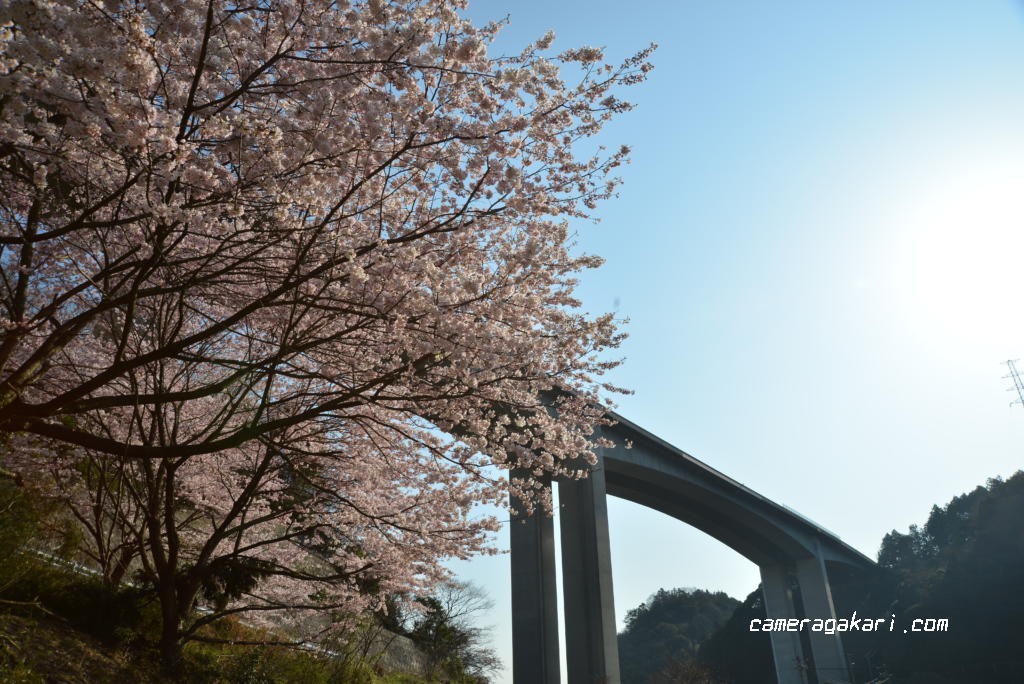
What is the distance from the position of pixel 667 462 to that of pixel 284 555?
19.1m

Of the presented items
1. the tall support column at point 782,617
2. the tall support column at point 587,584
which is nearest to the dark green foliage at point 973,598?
the tall support column at point 782,617

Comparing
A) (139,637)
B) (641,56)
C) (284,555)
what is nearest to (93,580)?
(139,637)

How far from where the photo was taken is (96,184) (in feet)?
16.5

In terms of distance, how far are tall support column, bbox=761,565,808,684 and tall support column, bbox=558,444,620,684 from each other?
26.3 meters

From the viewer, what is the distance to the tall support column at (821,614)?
3603cm

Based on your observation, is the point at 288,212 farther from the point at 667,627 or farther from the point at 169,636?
the point at 667,627

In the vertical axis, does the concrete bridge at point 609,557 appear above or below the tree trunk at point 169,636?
above

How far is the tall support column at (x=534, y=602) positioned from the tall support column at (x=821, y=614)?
26.1m

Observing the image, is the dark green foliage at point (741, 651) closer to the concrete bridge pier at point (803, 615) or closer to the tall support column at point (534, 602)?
the concrete bridge pier at point (803, 615)

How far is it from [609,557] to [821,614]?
85.0ft

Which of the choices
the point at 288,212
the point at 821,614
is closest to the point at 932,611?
the point at 821,614

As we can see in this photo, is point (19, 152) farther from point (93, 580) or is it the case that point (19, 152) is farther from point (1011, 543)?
point (1011, 543)

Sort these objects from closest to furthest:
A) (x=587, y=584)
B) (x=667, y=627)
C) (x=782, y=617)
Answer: (x=587, y=584), (x=782, y=617), (x=667, y=627)

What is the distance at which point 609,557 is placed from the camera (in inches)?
778
